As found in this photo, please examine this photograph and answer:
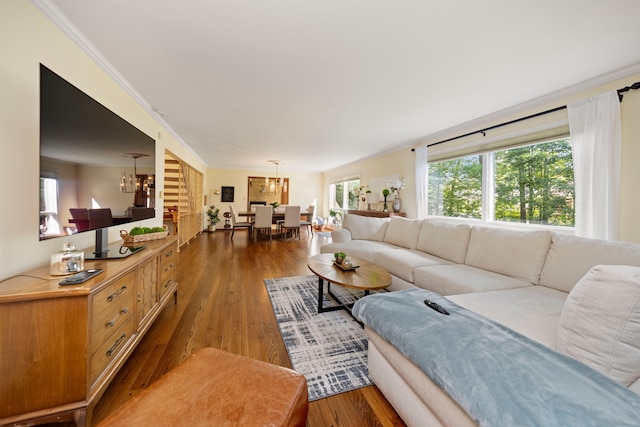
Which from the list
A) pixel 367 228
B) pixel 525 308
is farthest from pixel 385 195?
pixel 525 308

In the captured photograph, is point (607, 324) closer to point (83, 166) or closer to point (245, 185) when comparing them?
point (83, 166)

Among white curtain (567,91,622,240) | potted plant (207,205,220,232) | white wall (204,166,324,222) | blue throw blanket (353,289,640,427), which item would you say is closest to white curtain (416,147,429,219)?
white curtain (567,91,622,240)

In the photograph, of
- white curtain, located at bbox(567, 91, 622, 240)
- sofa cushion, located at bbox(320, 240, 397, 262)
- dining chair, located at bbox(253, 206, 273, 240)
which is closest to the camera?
white curtain, located at bbox(567, 91, 622, 240)

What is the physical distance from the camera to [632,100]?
2168mm

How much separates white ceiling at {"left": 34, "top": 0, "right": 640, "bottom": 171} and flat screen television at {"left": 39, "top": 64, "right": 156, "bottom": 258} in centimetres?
70

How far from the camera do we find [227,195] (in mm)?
8781

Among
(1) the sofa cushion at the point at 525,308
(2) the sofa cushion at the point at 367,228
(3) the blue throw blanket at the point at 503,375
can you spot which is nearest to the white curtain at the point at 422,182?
(2) the sofa cushion at the point at 367,228

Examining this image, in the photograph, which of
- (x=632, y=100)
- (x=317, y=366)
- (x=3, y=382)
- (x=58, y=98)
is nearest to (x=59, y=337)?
(x=3, y=382)

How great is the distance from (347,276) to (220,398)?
4.96ft

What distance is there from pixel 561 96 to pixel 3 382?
4.79 metres

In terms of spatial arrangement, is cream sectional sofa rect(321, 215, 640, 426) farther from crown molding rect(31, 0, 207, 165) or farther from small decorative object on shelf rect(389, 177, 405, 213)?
crown molding rect(31, 0, 207, 165)

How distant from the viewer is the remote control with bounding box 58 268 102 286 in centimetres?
111

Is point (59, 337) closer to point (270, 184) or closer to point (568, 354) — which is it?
point (568, 354)

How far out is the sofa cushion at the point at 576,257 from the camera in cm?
161
